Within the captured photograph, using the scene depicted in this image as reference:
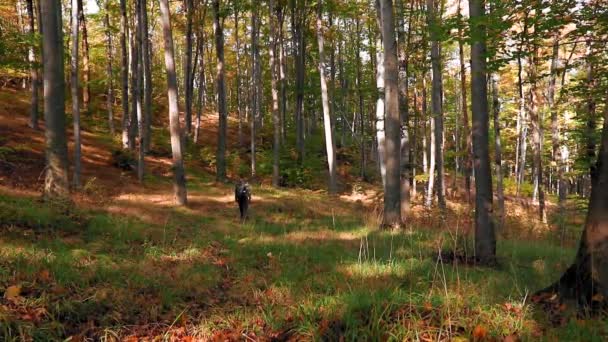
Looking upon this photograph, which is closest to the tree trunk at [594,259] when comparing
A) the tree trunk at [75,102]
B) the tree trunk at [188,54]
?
the tree trunk at [75,102]

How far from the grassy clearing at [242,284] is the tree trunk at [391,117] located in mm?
1239

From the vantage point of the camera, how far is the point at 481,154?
23.8 ft

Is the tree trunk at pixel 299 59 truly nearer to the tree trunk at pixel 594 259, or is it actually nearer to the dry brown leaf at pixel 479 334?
the tree trunk at pixel 594 259

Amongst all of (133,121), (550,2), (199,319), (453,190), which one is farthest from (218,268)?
(453,190)

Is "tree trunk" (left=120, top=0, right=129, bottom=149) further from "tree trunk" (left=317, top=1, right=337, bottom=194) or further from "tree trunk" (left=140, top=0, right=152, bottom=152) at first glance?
"tree trunk" (left=317, top=1, right=337, bottom=194)

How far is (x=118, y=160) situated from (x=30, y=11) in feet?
27.6

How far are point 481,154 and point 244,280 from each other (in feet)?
15.8

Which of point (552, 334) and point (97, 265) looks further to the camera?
point (97, 265)

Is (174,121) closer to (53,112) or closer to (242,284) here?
(53,112)

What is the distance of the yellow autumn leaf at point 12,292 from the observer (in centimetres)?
405

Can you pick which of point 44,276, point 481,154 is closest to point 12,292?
point 44,276

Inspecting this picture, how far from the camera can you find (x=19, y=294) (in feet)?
13.7

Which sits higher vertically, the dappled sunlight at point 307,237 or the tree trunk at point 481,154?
the tree trunk at point 481,154

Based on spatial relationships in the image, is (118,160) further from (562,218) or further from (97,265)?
→ (562,218)
